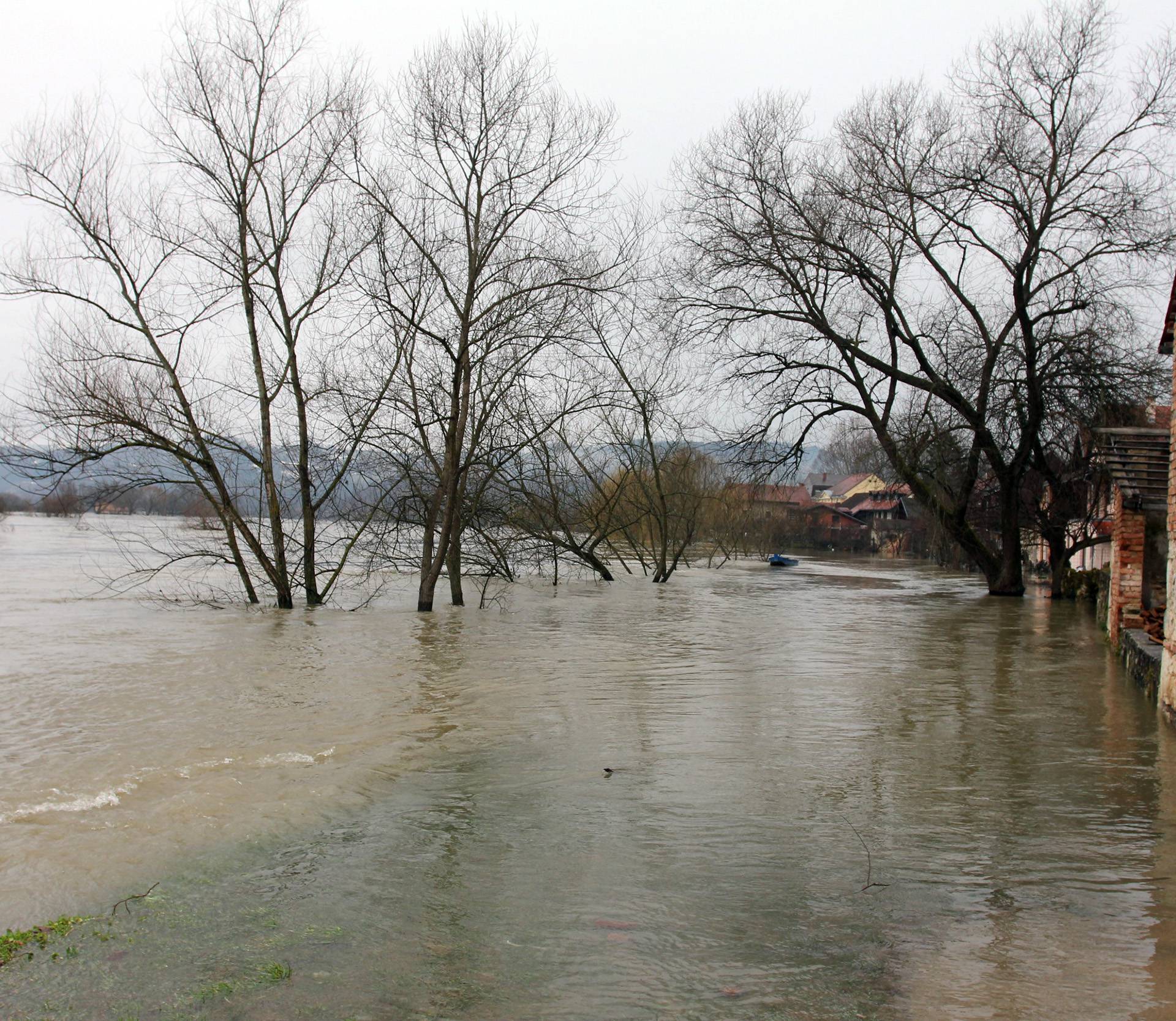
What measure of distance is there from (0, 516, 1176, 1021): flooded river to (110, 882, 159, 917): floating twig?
4cm

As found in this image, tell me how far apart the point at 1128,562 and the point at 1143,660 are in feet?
12.2

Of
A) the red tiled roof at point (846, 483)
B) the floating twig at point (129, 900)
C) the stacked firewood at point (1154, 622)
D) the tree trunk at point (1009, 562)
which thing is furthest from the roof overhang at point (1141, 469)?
the red tiled roof at point (846, 483)

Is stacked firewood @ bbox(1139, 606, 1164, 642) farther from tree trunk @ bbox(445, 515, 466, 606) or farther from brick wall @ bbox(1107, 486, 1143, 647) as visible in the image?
tree trunk @ bbox(445, 515, 466, 606)

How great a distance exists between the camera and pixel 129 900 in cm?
518

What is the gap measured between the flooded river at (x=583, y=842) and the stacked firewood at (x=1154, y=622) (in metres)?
0.87

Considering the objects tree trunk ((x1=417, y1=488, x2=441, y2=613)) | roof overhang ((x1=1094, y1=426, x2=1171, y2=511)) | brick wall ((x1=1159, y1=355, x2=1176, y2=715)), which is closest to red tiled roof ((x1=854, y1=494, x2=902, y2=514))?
tree trunk ((x1=417, y1=488, x2=441, y2=613))

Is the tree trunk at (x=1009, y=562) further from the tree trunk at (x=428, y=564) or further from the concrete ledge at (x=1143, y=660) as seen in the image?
the tree trunk at (x=428, y=564)

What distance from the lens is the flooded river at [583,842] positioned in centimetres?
423

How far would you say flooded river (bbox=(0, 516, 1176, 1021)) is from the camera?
423cm

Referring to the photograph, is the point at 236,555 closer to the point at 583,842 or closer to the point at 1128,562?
the point at 583,842

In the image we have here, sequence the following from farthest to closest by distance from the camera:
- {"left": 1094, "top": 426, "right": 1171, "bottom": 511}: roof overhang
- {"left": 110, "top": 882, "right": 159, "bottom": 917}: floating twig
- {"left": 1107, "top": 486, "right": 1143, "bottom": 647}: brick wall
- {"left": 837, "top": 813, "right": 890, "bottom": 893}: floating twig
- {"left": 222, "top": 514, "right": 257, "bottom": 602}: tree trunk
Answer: {"left": 222, "top": 514, "right": 257, "bottom": 602}: tree trunk, {"left": 1107, "top": 486, "right": 1143, "bottom": 647}: brick wall, {"left": 1094, "top": 426, "right": 1171, "bottom": 511}: roof overhang, {"left": 837, "top": 813, "right": 890, "bottom": 893}: floating twig, {"left": 110, "top": 882, "right": 159, "bottom": 917}: floating twig

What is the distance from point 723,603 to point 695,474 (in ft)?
47.3

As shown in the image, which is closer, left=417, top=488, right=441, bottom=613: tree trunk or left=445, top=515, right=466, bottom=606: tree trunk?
left=417, top=488, right=441, bottom=613: tree trunk

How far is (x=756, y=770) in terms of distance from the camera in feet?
26.2
